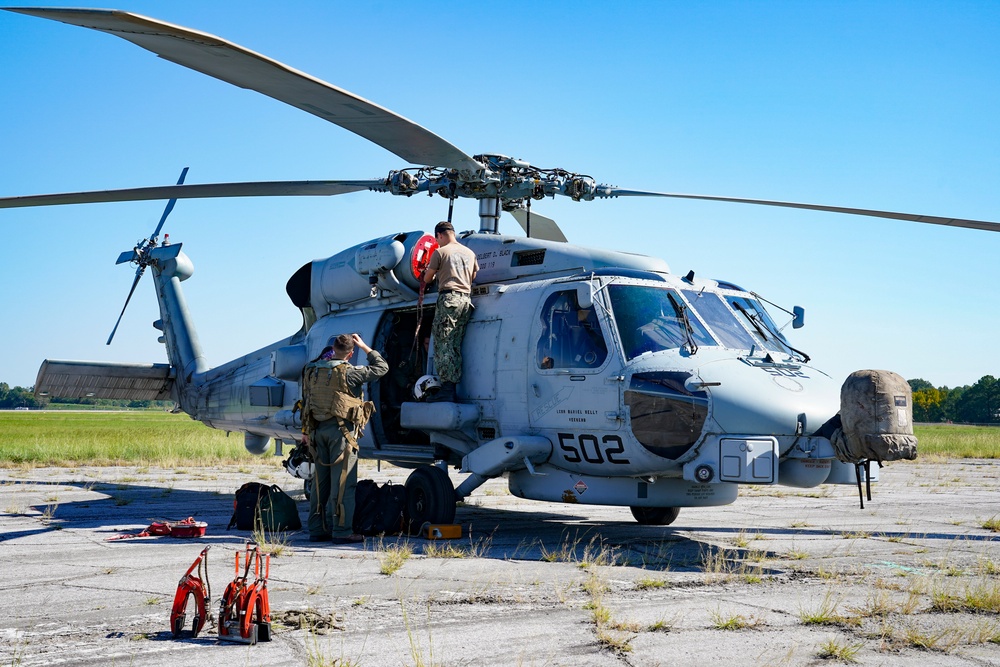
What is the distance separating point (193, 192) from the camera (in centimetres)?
925

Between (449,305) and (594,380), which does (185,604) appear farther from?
(449,305)

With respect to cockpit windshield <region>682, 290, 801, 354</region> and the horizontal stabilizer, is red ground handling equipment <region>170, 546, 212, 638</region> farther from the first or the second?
the horizontal stabilizer

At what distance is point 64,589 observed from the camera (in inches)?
243

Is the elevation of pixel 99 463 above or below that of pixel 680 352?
below

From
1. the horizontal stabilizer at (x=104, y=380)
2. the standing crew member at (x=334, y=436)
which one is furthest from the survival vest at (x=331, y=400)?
the horizontal stabilizer at (x=104, y=380)

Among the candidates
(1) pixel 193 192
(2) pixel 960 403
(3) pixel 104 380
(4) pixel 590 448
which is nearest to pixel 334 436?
(4) pixel 590 448

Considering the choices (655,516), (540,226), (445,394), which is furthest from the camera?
(540,226)

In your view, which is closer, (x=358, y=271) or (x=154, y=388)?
(x=358, y=271)

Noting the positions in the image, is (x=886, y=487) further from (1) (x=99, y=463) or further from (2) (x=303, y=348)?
(1) (x=99, y=463)

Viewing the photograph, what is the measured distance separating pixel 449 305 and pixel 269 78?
3422 millimetres

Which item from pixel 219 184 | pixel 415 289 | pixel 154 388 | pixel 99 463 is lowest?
pixel 99 463

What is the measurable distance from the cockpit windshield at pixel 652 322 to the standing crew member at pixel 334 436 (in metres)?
2.56

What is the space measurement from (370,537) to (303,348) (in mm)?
3320

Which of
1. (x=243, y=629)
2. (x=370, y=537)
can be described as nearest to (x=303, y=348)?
(x=370, y=537)
